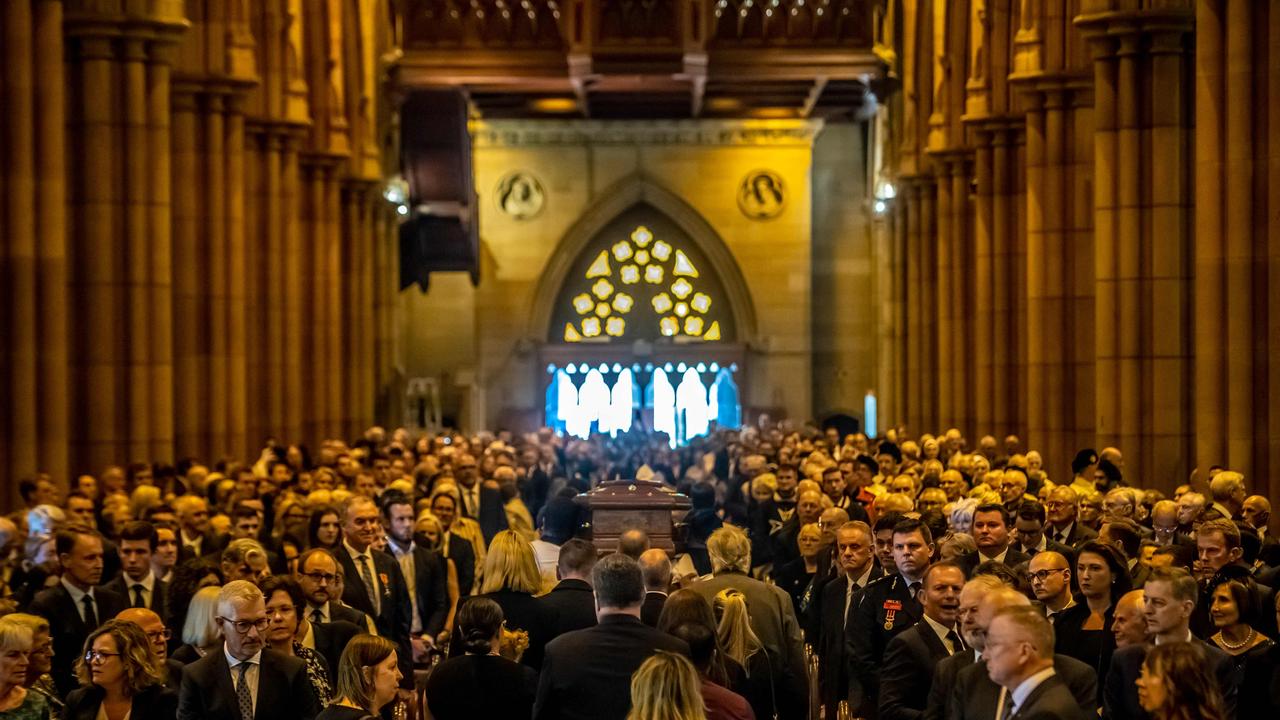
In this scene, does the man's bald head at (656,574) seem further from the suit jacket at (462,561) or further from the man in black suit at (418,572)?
the suit jacket at (462,561)

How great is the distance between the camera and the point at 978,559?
11320 mm

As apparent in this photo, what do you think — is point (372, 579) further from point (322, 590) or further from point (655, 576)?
point (655, 576)

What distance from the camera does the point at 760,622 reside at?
10.2 metres

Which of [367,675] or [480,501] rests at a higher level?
[367,675]

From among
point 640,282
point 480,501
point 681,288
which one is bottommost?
point 480,501

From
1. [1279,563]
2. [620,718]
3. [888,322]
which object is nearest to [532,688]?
[620,718]

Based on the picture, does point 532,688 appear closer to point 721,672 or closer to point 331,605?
point 721,672

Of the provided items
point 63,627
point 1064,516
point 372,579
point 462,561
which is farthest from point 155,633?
point 1064,516

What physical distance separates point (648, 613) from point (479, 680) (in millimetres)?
1802

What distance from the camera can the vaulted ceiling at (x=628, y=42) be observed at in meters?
38.2

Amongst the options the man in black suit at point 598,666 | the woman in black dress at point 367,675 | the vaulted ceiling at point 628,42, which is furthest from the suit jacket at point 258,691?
the vaulted ceiling at point 628,42

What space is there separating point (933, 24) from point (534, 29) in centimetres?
727

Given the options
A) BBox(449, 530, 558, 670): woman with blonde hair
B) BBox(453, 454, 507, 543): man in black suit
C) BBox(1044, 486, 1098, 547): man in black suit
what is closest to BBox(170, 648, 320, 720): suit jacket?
BBox(449, 530, 558, 670): woman with blonde hair

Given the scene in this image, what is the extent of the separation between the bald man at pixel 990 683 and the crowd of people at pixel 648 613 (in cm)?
1
